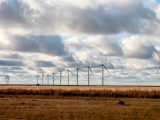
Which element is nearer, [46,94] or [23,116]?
[23,116]

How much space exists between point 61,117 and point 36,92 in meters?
55.2

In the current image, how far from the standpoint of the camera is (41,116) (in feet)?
133

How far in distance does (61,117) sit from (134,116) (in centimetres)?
651

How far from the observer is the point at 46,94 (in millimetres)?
90812

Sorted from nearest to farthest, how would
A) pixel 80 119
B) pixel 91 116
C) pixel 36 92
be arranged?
pixel 80 119, pixel 91 116, pixel 36 92

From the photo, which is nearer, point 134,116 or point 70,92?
point 134,116

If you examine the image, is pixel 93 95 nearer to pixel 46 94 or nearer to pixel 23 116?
pixel 46 94

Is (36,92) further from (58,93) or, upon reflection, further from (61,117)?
(61,117)

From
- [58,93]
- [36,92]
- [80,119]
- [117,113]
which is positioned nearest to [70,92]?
[58,93]

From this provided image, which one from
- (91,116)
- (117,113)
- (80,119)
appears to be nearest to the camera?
(80,119)

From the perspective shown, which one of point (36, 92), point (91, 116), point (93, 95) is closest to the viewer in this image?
point (91, 116)

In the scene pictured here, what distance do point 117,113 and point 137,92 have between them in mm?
43076

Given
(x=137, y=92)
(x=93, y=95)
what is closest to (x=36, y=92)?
(x=93, y=95)

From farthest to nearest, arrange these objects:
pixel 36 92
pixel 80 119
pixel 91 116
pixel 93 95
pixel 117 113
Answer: pixel 36 92 → pixel 93 95 → pixel 117 113 → pixel 91 116 → pixel 80 119
